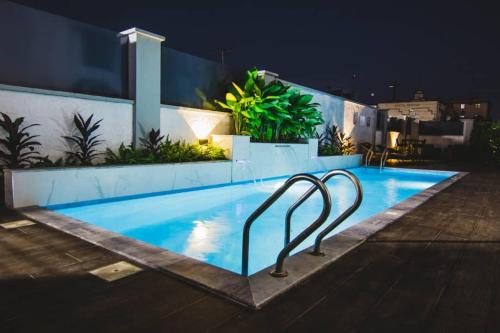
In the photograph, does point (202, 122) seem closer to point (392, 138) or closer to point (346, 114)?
point (346, 114)

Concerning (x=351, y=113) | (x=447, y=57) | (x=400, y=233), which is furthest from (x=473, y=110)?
(x=400, y=233)

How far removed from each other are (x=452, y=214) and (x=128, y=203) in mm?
5220

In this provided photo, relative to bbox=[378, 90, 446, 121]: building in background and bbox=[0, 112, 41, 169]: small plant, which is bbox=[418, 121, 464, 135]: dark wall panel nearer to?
bbox=[378, 90, 446, 121]: building in background

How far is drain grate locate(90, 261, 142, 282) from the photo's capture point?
2.22 meters

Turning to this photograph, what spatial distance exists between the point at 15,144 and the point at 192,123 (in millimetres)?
4057

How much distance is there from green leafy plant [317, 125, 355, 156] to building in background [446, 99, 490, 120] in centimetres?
3758

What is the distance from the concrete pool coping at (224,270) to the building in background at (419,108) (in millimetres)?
37777

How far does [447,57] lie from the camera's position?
39125mm

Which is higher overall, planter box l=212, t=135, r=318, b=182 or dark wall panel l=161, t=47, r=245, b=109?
dark wall panel l=161, t=47, r=245, b=109

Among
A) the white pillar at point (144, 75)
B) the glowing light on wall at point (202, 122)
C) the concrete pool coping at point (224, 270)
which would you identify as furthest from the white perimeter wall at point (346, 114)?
the concrete pool coping at point (224, 270)

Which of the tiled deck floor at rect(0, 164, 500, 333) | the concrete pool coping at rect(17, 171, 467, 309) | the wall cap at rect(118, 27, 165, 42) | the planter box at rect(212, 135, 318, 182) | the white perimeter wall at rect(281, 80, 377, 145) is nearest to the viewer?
the tiled deck floor at rect(0, 164, 500, 333)

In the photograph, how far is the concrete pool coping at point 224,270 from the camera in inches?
79.4

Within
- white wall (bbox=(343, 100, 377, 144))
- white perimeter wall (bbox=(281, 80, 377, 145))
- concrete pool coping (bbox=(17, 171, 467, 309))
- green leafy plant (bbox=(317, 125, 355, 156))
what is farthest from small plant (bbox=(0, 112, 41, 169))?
white wall (bbox=(343, 100, 377, 144))

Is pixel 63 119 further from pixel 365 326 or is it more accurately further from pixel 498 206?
pixel 498 206
